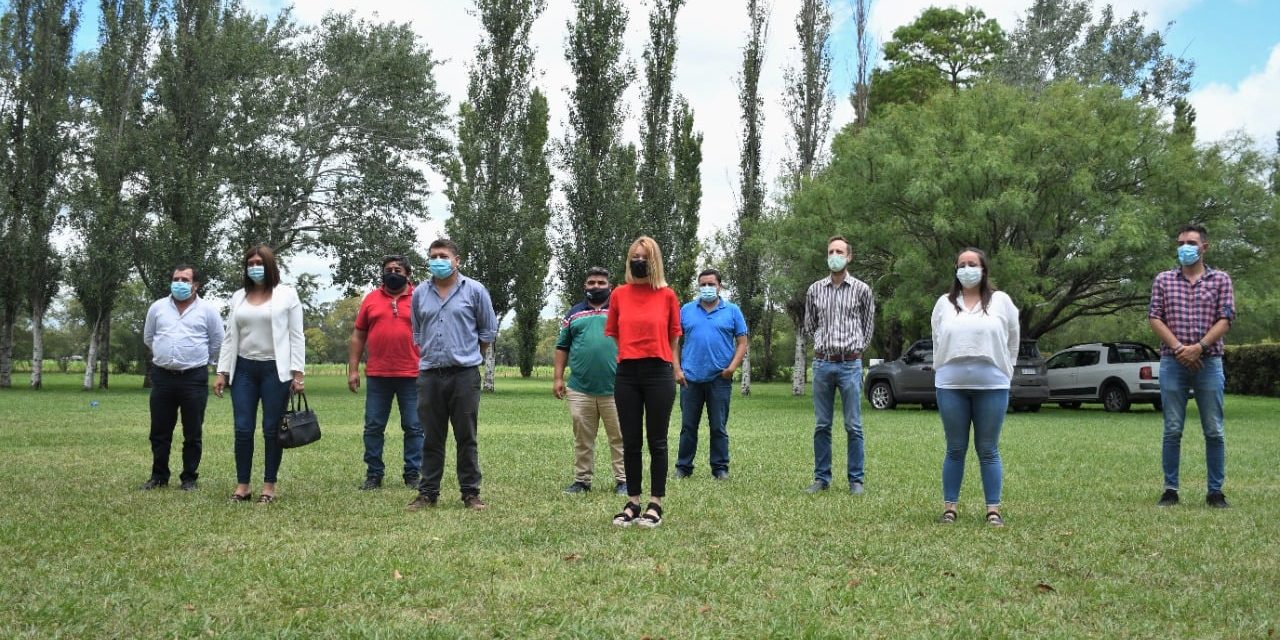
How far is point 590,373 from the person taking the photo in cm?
886

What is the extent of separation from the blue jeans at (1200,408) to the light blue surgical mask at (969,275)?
2138 mm

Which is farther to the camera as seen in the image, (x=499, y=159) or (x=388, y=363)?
(x=499, y=159)

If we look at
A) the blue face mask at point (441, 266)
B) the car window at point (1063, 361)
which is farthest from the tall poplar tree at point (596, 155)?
the blue face mask at point (441, 266)

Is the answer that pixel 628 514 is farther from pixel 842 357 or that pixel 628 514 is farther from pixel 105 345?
pixel 105 345

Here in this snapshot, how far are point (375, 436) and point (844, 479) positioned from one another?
4.32 m

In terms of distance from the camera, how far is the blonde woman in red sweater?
685 cm

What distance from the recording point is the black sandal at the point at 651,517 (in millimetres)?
6844

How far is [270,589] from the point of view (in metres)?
4.93

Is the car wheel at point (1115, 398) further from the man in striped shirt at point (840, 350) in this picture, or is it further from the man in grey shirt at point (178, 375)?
the man in grey shirt at point (178, 375)

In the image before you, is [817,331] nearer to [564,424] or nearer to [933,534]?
[933,534]

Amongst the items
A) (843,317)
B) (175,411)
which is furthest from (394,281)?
(843,317)

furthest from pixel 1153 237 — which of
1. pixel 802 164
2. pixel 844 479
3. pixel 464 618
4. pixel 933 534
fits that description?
pixel 464 618

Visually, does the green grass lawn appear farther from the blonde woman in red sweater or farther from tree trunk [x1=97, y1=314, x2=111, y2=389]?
tree trunk [x1=97, y1=314, x2=111, y2=389]

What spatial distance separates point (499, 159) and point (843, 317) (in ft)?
93.0
